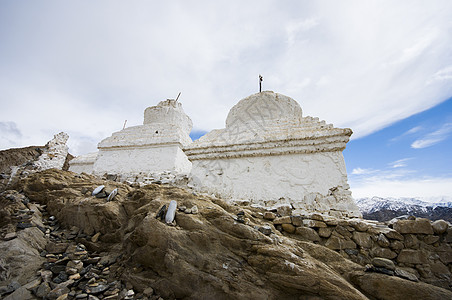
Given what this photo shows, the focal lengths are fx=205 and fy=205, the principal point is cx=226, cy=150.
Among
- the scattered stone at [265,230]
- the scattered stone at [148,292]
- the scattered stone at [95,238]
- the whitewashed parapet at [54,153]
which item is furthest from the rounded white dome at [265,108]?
the whitewashed parapet at [54,153]

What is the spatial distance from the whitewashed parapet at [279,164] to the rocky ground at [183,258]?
116 centimetres

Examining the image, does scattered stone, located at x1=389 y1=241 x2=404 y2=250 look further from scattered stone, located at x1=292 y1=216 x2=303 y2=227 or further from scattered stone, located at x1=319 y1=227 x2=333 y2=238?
scattered stone, located at x1=292 y1=216 x2=303 y2=227

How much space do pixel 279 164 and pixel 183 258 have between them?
9.67 feet

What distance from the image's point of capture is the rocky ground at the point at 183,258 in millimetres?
2152

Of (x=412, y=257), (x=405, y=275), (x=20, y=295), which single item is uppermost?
Result: (x=412, y=257)

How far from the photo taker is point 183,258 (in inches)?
93.7

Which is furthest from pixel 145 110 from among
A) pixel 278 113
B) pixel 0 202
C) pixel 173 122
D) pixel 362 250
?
pixel 362 250

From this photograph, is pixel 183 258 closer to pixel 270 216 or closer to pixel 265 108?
pixel 270 216

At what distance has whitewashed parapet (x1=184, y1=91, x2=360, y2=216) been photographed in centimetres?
410

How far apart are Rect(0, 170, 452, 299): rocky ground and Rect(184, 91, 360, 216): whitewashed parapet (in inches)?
45.7

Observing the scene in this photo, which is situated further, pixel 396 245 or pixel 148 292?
pixel 396 245

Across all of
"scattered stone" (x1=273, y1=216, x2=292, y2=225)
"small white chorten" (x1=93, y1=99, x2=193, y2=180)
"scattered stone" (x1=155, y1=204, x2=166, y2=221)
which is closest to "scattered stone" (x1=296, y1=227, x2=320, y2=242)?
"scattered stone" (x1=273, y1=216, x2=292, y2=225)

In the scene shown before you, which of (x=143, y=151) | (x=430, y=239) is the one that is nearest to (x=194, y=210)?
(x=430, y=239)

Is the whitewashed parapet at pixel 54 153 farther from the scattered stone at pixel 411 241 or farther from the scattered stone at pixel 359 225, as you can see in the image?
the scattered stone at pixel 411 241
